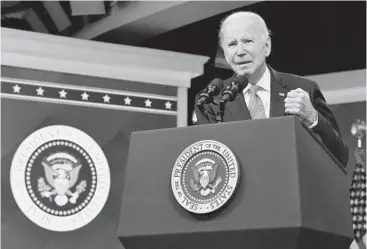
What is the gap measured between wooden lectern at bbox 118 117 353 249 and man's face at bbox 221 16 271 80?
22cm

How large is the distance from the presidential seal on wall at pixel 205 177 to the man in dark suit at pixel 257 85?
210mm

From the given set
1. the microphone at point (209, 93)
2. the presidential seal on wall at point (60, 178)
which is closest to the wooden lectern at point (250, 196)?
the microphone at point (209, 93)

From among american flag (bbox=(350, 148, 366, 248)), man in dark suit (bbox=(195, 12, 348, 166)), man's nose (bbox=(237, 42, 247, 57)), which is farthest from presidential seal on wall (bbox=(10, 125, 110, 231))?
man's nose (bbox=(237, 42, 247, 57))

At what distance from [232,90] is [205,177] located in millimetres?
213

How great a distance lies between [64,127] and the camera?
16.7ft

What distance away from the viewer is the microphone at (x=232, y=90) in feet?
5.50

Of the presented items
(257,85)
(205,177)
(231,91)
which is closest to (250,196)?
(205,177)

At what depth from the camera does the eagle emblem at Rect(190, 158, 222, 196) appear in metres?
1.59

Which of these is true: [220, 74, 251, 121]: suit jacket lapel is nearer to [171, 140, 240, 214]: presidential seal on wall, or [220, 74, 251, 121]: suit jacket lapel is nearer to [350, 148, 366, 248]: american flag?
[171, 140, 240, 214]: presidential seal on wall

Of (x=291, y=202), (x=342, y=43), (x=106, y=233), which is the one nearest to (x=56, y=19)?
(x=106, y=233)

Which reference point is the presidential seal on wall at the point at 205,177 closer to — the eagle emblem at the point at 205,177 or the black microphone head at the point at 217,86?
the eagle emblem at the point at 205,177

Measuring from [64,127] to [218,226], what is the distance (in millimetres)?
3640

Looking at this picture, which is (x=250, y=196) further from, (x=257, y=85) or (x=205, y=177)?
(x=257, y=85)

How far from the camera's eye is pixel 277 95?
180 centimetres
